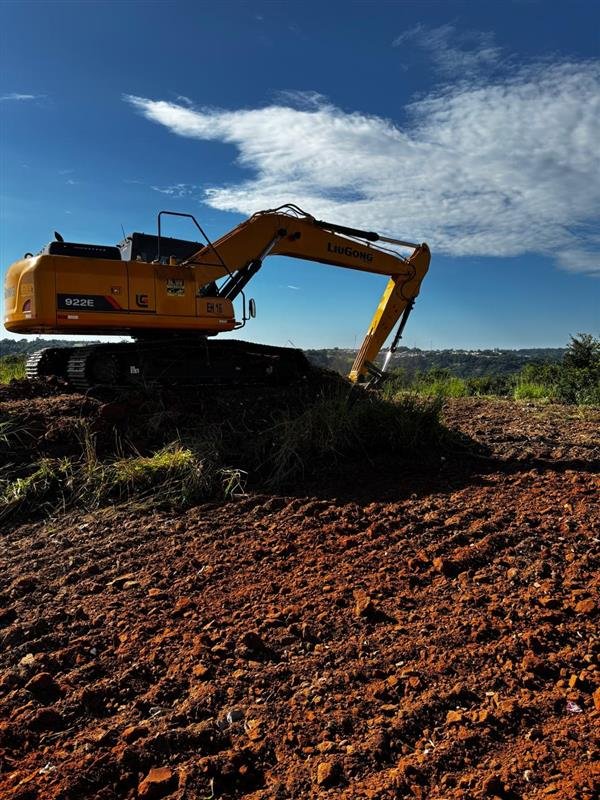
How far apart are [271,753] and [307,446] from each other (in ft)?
11.3

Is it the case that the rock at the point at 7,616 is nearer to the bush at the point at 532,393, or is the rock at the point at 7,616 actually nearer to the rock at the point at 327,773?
the rock at the point at 327,773

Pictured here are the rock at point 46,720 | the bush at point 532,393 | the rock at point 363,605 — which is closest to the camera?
the rock at point 46,720

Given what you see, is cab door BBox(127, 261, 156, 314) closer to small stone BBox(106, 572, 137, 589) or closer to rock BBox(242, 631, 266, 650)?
small stone BBox(106, 572, 137, 589)

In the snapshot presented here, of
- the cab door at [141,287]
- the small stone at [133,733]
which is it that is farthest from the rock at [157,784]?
the cab door at [141,287]

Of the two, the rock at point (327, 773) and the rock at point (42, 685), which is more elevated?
the rock at point (327, 773)

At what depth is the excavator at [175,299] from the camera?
7.35m

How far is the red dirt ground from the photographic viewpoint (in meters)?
1.96

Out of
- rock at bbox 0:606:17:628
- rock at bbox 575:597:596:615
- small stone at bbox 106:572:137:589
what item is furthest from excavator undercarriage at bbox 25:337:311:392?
rock at bbox 575:597:596:615

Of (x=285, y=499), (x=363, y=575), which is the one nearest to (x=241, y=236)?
(x=285, y=499)

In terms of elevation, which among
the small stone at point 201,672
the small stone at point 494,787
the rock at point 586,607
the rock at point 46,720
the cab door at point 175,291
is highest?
the cab door at point 175,291

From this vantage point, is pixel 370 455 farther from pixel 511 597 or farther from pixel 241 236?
pixel 241 236

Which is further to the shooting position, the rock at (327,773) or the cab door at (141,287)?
the cab door at (141,287)

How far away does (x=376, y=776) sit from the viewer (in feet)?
6.21

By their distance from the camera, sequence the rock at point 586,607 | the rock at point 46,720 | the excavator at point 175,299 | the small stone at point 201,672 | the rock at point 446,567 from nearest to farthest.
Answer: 1. the rock at point 46,720
2. the small stone at point 201,672
3. the rock at point 586,607
4. the rock at point 446,567
5. the excavator at point 175,299
